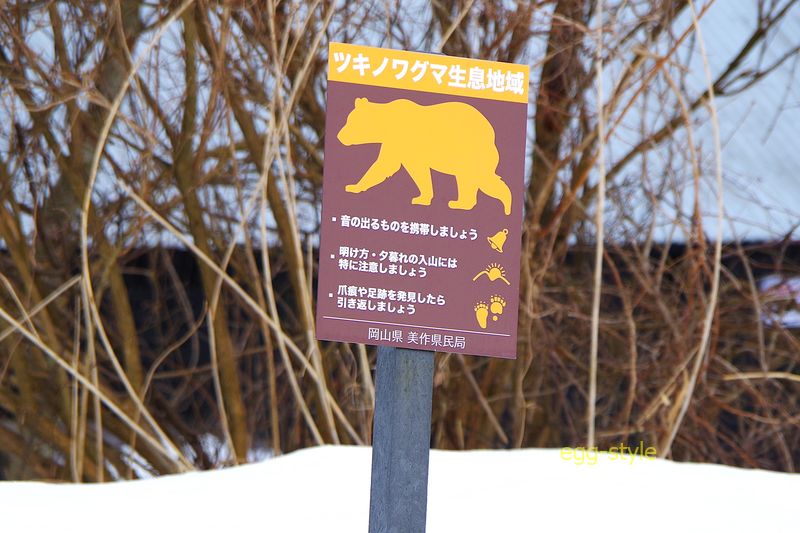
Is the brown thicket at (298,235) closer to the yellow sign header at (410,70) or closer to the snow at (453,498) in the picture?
the snow at (453,498)

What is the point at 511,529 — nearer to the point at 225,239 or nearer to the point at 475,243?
the point at 475,243

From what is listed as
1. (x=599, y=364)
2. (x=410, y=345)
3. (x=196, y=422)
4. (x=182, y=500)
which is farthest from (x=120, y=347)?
(x=410, y=345)

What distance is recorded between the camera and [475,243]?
129cm

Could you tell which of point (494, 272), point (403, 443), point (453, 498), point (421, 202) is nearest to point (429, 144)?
point (421, 202)

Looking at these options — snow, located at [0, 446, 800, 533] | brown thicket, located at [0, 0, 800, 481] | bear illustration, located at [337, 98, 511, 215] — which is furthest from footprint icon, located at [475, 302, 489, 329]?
brown thicket, located at [0, 0, 800, 481]

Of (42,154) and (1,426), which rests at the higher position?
(42,154)

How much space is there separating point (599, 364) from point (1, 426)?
1973 millimetres

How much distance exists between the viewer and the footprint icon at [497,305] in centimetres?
129

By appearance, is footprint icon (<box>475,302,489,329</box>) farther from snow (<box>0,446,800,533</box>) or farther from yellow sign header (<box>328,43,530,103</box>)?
snow (<box>0,446,800,533</box>)

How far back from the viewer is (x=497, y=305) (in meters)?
1.29

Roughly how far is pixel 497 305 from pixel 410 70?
35cm

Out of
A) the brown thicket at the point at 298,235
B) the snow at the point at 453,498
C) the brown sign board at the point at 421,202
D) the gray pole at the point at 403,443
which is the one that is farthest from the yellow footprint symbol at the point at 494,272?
the brown thicket at the point at 298,235

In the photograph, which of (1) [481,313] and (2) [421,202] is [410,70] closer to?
(2) [421,202]

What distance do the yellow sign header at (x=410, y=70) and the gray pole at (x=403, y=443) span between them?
37 centimetres
